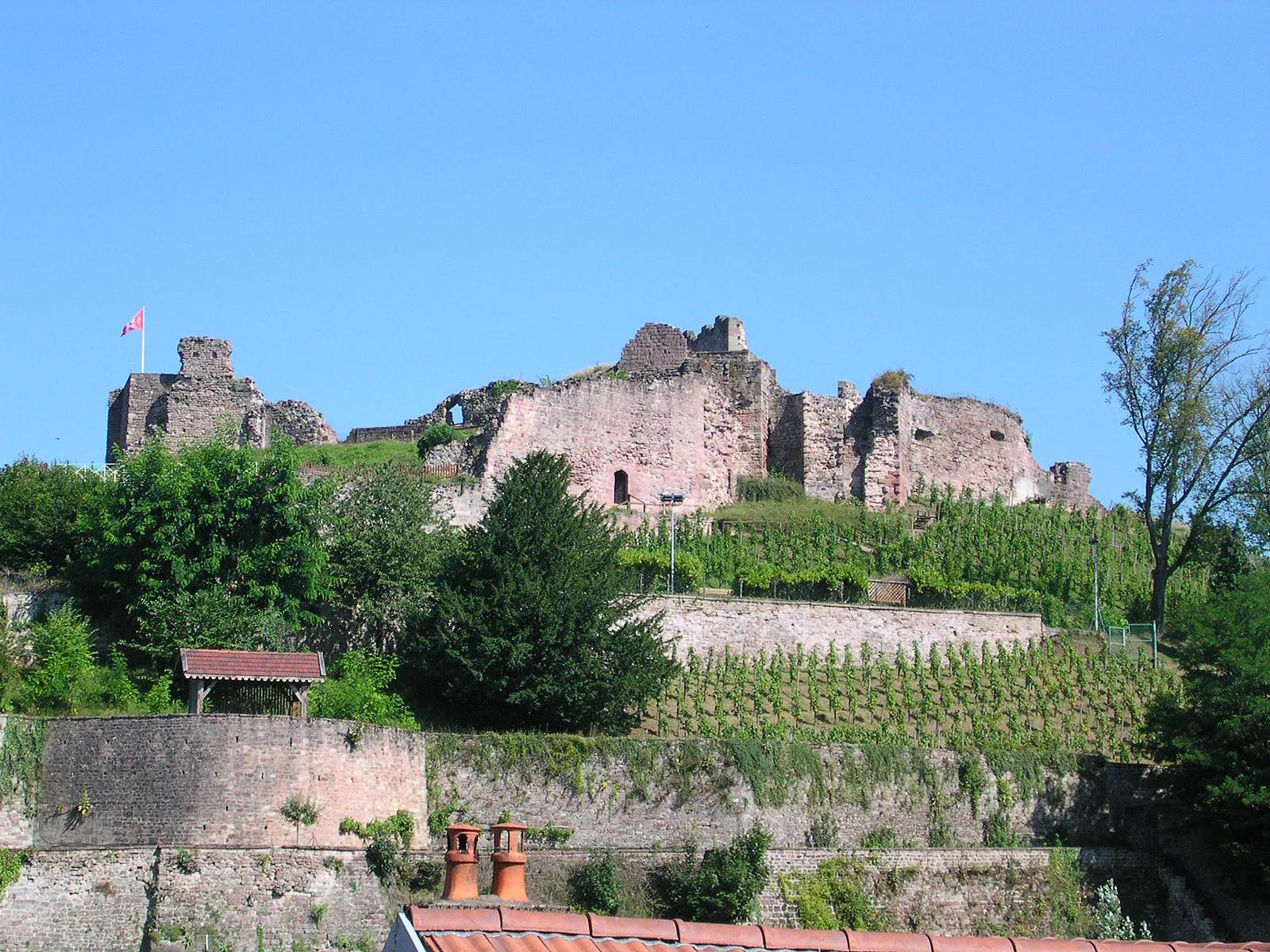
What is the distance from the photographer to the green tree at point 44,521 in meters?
34.9

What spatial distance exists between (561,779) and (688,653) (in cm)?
688

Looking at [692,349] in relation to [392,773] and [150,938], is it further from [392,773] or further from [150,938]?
[150,938]

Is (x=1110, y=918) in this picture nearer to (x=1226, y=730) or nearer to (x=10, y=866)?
(x=1226, y=730)

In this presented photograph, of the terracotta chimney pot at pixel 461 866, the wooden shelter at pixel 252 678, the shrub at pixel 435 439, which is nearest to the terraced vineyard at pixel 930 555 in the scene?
the shrub at pixel 435 439

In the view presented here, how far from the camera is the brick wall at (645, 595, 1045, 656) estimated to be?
36.5 meters

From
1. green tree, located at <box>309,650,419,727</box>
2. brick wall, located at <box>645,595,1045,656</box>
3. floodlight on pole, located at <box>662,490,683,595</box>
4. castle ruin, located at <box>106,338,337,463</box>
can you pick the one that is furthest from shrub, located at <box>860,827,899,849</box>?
castle ruin, located at <box>106,338,337,463</box>

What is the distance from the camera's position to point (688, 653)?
3603cm

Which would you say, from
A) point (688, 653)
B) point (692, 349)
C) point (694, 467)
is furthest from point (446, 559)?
point (692, 349)

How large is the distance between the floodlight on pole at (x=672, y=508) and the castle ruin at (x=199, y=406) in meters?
9.55

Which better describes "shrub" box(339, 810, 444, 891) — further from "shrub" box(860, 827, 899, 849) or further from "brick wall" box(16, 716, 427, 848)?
"shrub" box(860, 827, 899, 849)

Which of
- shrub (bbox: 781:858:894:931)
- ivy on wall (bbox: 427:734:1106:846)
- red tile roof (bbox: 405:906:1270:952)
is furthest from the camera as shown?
ivy on wall (bbox: 427:734:1106:846)

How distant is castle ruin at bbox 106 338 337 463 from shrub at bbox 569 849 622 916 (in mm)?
21356

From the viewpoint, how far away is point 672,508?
42094 mm

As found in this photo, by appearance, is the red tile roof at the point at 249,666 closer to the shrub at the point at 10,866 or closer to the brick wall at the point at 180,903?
the brick wall at the point at 180,903
